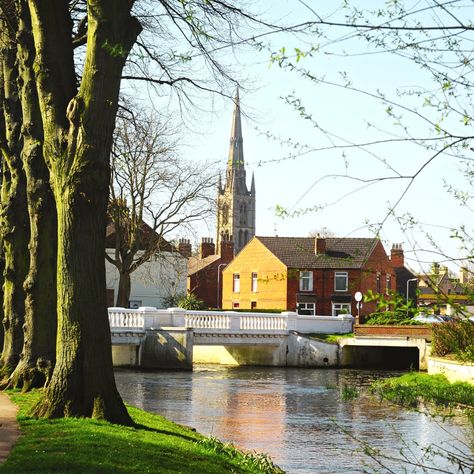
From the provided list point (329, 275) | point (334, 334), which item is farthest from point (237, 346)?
point (329, 275)

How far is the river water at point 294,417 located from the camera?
644 inches

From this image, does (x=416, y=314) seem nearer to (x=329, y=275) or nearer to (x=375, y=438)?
(x=375, y=438)

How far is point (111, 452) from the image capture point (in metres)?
9.98

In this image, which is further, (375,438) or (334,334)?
(334,334)

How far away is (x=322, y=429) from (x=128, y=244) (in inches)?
1274

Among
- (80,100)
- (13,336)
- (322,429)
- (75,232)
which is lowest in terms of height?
(322,429)

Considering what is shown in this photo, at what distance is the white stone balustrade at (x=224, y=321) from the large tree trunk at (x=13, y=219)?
81.5ft

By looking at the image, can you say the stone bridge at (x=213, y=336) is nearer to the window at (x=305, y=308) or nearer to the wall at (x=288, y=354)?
the wall at (x=288, y=354)

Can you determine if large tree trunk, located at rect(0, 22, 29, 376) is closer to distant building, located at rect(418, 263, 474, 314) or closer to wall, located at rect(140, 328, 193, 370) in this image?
distant building, located at rect(418, 263, 474, 314)

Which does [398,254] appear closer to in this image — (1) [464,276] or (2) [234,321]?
(1) [464,276]

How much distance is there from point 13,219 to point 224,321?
96.5 ft

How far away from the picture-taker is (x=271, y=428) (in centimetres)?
2094

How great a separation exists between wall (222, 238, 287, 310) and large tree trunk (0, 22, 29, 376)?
4881 cm

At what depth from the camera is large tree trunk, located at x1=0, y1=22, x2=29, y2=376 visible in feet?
62.3
